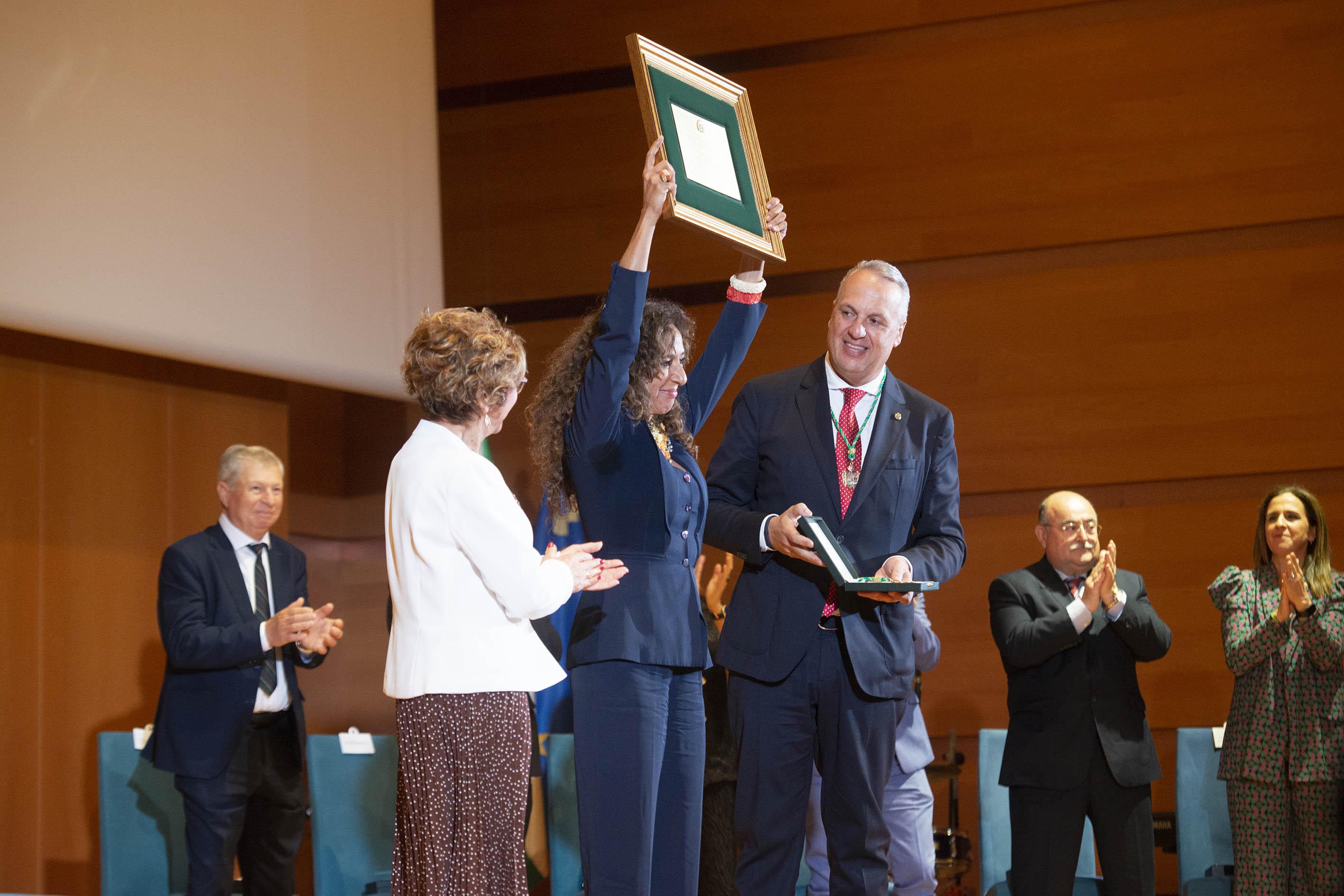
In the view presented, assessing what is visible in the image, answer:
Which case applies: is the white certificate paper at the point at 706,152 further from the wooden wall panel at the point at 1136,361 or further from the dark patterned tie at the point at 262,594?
the wooden wall panel at the point at 1136,361

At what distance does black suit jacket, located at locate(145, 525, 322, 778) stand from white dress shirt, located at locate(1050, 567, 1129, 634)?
2.31 m

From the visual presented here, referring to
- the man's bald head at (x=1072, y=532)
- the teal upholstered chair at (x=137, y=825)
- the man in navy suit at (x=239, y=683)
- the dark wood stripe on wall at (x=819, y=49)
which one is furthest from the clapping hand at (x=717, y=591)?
the dark wood stripe on wall at (x=819, y=49)

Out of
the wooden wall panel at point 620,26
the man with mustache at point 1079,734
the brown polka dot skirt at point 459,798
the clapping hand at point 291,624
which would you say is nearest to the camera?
the brown polka dot skirt at point 459,798

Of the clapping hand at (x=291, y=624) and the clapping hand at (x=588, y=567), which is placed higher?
the clapping hand at (x=588, y=567)

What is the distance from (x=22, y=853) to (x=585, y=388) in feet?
9.53

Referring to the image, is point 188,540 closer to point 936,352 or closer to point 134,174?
point 134,174

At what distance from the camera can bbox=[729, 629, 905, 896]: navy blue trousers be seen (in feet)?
7.41

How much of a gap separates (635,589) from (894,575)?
486 mm

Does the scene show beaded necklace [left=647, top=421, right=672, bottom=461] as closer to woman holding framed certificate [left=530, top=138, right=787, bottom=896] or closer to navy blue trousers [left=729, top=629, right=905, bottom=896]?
woman holding framed certificate [left=530, top=138, right=787, bottom=896]

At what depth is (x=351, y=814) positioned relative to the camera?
360cm

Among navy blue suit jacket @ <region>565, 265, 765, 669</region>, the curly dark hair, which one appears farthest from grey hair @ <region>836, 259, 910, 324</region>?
navy blue suit jacket @ <region>565, 265, 765, 669</region>

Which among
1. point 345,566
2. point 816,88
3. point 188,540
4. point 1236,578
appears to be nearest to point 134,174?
point 188,540

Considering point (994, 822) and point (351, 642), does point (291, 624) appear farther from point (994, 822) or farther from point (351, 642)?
point (994, 822)

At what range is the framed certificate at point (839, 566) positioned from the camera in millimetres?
2088
